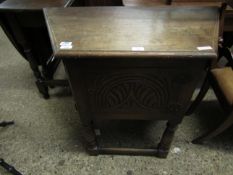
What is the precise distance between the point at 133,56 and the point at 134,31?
0.59 ft

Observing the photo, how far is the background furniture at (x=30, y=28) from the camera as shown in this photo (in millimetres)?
1175

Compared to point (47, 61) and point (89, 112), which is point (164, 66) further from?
point (47, 61)

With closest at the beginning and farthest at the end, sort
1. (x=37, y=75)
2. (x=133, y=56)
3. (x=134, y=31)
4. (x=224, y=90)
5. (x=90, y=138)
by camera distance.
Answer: (x=133, y=56), (x=134, y=31), (x=224, y=90), (x=90, y=138), (x=37, y=75)

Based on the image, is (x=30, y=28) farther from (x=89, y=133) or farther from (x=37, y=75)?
(x=89, y=133)

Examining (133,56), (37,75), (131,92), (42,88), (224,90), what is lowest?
(42,88)

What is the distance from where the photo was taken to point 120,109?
0.99 metres

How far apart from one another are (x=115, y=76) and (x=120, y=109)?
229 millimetres

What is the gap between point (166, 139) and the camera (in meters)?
Answer: 1.13

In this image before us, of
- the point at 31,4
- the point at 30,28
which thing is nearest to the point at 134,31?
the point at 31,4

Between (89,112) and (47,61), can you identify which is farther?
(47,61)

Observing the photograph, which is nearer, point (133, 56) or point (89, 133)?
point (133, 56)

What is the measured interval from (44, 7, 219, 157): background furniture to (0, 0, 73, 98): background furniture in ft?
1.00

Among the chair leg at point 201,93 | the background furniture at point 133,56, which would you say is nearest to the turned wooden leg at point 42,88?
the background furniture at point 133,56

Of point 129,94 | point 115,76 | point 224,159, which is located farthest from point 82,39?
point 224,159
